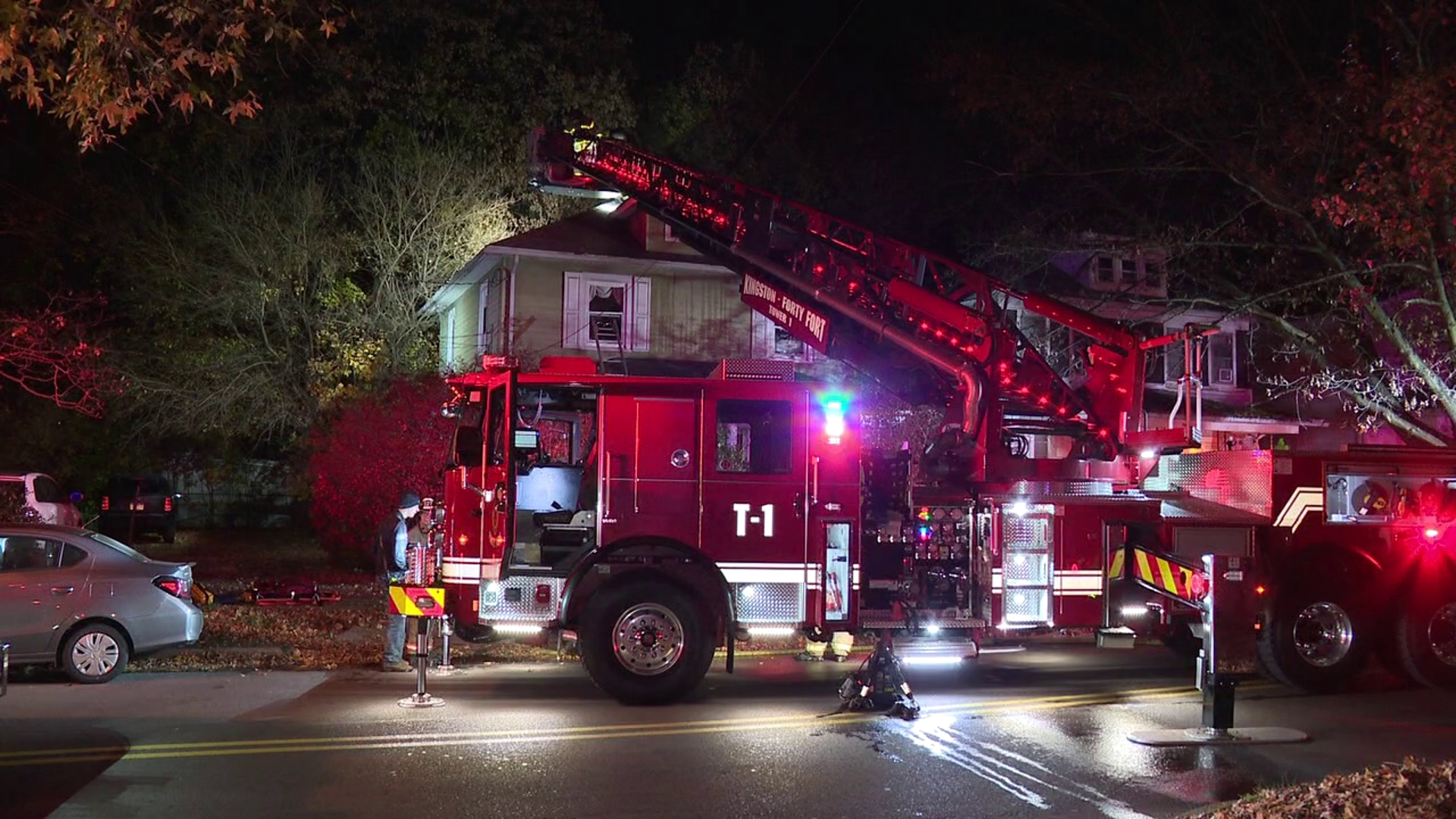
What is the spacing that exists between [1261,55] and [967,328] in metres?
7.59

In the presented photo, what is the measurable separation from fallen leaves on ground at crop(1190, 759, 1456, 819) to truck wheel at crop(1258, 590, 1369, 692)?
474 cm

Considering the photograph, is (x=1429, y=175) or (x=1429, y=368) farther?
(x=1429, y=368)

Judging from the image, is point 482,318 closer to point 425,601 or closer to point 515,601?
point 425,601

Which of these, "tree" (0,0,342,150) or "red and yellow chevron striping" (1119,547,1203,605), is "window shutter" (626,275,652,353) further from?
"tree" (0,0,342,150)

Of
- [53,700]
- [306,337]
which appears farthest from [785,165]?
[53,700]

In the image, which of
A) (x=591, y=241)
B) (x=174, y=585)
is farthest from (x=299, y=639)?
(x=591, y=241)

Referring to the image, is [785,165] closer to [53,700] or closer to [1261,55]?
[1261,55]

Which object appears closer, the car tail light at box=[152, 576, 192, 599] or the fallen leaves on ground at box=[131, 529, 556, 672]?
the car tail light at box=[152, 576, 192, 599]

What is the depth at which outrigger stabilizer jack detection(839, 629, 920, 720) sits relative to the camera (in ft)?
31.2

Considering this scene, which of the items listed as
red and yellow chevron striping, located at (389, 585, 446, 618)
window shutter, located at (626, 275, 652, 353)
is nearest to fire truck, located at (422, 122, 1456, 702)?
red and yellow chevron striping, located at (389, 585, 446, 618)

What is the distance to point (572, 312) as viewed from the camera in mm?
25000

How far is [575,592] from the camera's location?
977cm

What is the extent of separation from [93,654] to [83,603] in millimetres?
468

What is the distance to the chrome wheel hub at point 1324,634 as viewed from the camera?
36.6ft
